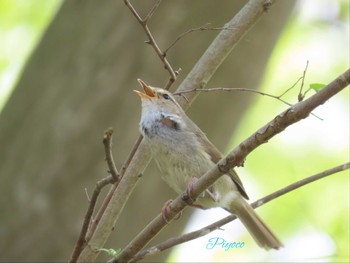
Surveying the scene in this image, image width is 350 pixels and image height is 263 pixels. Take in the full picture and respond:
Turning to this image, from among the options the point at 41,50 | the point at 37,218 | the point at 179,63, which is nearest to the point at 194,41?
the point at 179,63

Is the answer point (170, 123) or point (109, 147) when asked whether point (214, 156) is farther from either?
point (109, 147)

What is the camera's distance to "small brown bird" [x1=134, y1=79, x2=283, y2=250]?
4180 mm

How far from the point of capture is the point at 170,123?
14.5 feet

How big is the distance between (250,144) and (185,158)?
1.78 metres

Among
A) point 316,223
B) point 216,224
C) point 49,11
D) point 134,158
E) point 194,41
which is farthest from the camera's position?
point 49,11

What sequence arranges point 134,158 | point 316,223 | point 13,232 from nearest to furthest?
point 134,158 < point 13,232 < point 316,223

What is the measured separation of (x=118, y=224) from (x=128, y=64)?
1.40m

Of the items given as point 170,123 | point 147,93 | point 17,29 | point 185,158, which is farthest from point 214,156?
point 17,29

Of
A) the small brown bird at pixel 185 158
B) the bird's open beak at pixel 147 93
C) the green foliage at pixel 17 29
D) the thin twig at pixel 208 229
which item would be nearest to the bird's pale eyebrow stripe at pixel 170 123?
the small brown bird at pixel 185 158

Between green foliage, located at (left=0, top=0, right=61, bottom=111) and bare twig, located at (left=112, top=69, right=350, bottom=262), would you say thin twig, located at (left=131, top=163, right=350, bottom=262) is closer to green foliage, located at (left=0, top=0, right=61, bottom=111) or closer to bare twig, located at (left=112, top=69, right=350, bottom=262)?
bare twig, located at (left=112, top=69, right=350, bottom=262)

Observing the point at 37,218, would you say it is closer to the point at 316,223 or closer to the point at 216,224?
the point at 216,224

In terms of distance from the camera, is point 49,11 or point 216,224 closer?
point 216,224

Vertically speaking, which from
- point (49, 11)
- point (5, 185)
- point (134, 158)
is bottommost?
point (134, 158)

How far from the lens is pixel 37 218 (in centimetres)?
537
